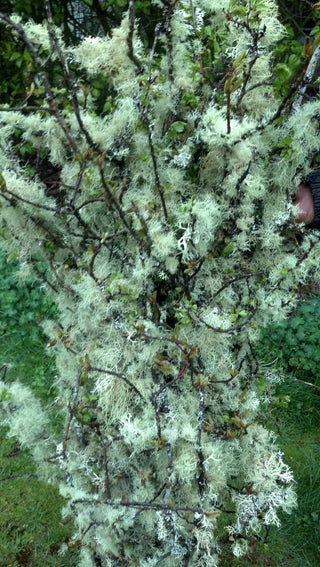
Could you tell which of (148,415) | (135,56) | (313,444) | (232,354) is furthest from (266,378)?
(313,444)

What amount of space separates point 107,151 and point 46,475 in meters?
1.10

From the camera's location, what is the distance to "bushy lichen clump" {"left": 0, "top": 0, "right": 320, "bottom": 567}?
139 cm

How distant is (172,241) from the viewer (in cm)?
136

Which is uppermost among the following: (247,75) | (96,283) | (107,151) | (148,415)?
(247,75)

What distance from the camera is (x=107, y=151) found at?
1420 mm

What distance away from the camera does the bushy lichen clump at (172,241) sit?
1.39m

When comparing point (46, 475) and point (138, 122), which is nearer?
point (138, 122)

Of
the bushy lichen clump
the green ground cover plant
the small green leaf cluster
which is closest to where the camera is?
the bushy lichen clump

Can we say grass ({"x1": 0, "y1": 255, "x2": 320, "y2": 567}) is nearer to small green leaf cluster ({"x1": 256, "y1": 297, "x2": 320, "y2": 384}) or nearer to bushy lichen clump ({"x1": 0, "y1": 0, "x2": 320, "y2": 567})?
small green leaf cluster ({"x1": 256, "y1": 297, "x2": 320, "y2": 384})

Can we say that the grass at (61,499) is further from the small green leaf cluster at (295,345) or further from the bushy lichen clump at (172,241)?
the bushy lichen clump at (172,241)

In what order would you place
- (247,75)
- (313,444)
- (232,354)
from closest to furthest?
1. (247,75)
2. (232,354)
3. (313,444)

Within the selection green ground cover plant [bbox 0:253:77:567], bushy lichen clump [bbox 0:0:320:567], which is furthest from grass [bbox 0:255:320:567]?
bushy lichen clump [bbox 0:0:320:567]

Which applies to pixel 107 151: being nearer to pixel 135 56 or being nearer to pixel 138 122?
pixel 138 122

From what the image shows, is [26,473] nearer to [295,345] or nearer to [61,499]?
[61,499]
